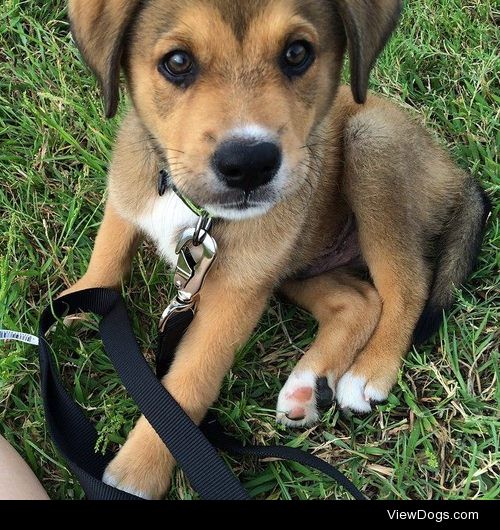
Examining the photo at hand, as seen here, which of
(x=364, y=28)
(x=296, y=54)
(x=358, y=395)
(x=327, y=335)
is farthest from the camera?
(x=327, y=335)

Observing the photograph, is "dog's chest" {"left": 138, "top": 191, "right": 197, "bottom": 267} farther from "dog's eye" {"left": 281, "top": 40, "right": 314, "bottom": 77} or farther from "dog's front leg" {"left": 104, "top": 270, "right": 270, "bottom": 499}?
"dog's eye" {"left": 281, "top": 40, "right": 314, "bottom": 77}

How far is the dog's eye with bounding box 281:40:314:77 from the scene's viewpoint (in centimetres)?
255

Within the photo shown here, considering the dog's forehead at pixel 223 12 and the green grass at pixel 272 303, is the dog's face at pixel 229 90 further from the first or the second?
the green grass at pixel 272 303

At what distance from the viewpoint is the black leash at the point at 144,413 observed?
2604mm

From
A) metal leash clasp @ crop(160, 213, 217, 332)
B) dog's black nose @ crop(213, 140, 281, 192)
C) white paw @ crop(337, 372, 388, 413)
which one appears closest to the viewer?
dog's black nose @ crop(213, 140, 281, 192)

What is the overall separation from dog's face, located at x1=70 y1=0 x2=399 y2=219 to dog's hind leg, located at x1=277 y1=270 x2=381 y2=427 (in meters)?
0.94

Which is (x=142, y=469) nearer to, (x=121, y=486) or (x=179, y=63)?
(x=121, y=486)

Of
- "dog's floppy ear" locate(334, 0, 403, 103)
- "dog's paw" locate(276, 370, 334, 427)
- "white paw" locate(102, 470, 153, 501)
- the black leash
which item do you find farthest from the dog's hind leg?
"dog's floppy ear" locate(334, 0, 403, 103)

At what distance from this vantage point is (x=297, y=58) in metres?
2.60

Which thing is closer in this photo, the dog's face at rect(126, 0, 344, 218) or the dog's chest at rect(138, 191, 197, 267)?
the dog's face at rect(126, 0, 344, 218)

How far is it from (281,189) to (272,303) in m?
1.17

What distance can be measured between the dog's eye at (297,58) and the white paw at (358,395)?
145 cm
